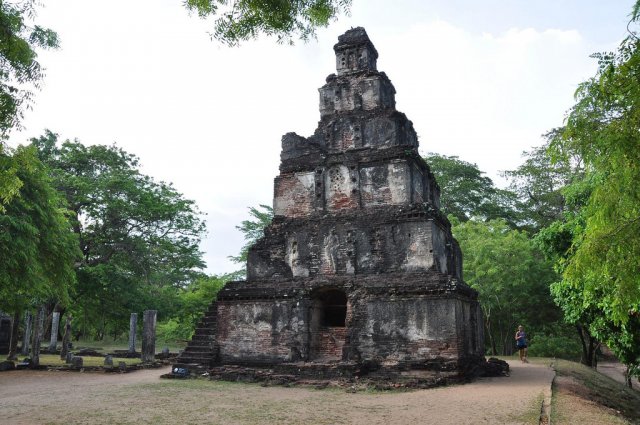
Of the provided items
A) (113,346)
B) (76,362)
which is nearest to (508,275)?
(76,362)

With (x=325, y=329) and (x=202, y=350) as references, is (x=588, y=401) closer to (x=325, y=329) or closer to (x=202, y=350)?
(x=325, y=329)

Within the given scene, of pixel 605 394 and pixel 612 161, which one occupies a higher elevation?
pixel 612 161

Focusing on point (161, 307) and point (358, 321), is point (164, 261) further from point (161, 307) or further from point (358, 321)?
point (358, 321)

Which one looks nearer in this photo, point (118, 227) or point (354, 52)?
point (354, 52)

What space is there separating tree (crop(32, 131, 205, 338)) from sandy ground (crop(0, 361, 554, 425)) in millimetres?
10240

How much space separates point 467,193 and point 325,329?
2376 centimetres

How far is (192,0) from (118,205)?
20.4 meters

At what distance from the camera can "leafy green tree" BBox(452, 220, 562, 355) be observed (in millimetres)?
25688

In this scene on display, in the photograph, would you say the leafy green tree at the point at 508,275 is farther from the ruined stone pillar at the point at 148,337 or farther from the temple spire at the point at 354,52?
the ruined stone pillar at the point at 148,337

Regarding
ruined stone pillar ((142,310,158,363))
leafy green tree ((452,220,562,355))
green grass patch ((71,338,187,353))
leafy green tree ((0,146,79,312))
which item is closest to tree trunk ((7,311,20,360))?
leafy green tree ((0,146,79,312))

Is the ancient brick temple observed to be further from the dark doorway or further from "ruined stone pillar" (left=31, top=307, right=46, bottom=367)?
"ruined stone pillar" (left=31, top=307, right=46, bottom=367)

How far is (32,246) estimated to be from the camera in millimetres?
15602

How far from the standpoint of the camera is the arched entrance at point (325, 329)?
15539 mm

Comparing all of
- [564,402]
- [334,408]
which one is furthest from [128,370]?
[564,402]
